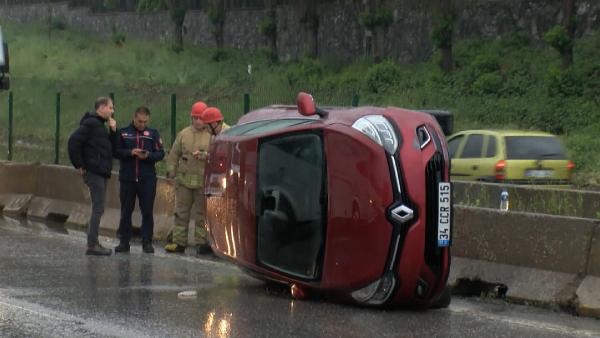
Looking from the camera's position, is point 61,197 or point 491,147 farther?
point 491,147

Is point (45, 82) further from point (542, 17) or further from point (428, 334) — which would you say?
point (428, 334)

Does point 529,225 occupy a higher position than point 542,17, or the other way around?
point 542,17

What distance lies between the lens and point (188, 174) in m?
15.4

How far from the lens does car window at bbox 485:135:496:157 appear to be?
2313 centimetres

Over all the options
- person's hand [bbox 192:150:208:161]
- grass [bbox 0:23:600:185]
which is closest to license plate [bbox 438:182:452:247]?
person's hand [bbox 192:150:208:161]

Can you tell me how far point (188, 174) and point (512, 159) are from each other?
352 inches

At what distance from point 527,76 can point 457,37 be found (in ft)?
31.1

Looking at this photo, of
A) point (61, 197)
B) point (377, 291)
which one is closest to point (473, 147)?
point (61, 197)

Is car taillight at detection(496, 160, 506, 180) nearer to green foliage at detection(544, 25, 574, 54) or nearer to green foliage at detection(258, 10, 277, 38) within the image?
green foliage at detection(544, 25, 574, 54)

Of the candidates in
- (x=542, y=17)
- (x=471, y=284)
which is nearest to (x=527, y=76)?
(x=542, y=17)

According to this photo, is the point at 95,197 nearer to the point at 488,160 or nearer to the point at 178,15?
the point at 488,160

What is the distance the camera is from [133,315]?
403 inches

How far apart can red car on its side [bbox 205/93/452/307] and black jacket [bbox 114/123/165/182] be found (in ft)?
12.7

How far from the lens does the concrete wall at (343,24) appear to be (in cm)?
5219
